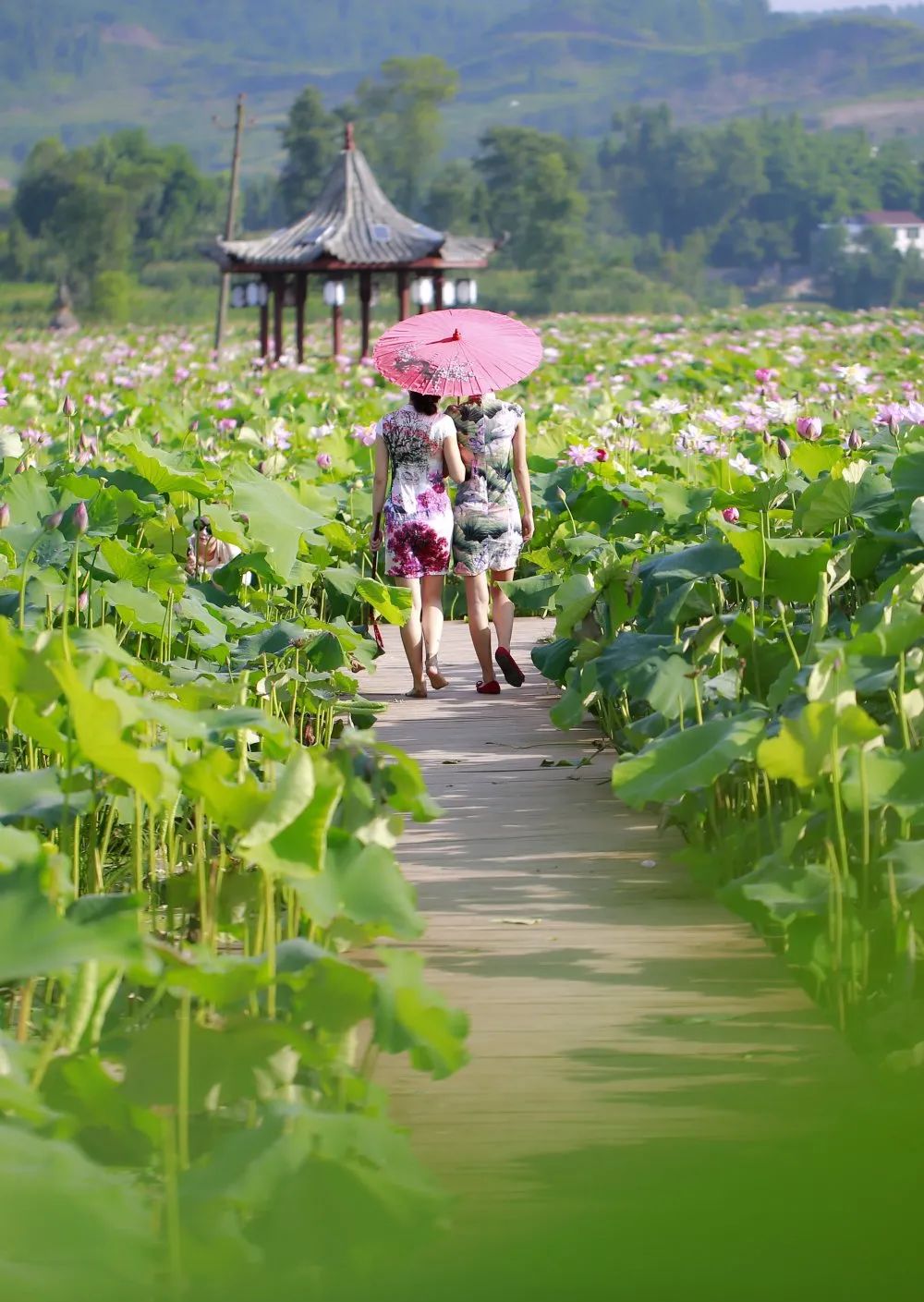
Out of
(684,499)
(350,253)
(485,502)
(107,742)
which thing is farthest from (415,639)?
(350,253)

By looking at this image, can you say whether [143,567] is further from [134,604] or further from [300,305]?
[300,305]

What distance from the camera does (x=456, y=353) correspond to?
501 cm

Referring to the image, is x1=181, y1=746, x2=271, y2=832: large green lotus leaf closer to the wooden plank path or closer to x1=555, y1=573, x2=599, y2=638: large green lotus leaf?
the wooden plank path

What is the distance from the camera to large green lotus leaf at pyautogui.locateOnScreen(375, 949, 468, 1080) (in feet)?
6.92

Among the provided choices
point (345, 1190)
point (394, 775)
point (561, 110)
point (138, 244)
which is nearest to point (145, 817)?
point (394, 775)

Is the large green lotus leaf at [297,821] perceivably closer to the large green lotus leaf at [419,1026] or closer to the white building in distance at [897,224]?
the large green lotus leaf at [419,1026]

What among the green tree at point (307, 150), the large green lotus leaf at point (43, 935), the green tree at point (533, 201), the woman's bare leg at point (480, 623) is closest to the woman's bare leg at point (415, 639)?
the woman's bare leg at point (480, 623)

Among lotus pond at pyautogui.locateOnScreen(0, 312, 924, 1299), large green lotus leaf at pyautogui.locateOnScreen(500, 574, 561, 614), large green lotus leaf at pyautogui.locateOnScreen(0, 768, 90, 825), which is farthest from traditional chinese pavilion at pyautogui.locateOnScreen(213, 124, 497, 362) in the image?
large green lotus leaf at pyautogui.locateOnScreen(0, 768, 90, 825)

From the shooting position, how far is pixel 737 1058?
2451 millimetres

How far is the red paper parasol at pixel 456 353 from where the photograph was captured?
4961 millimetres

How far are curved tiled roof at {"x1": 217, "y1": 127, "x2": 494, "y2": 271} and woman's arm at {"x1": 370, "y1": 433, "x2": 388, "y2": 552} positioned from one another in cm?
1588

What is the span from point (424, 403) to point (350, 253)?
16.3 metres

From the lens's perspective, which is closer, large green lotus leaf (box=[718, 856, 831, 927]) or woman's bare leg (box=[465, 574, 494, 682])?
large green lotus leaf (box=[718, 856, 831, 927])

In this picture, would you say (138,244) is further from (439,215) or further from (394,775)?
(394,775)
